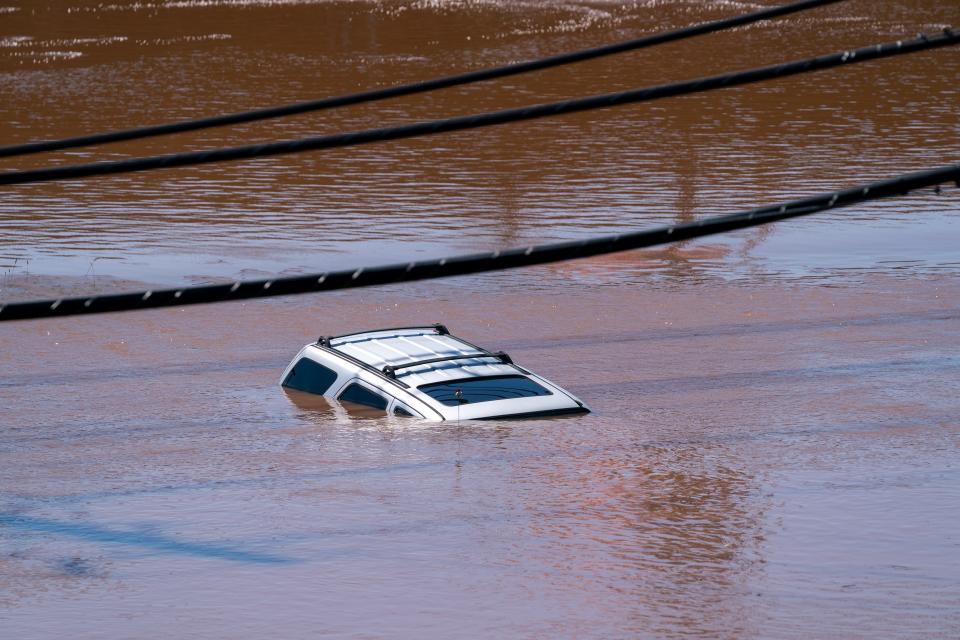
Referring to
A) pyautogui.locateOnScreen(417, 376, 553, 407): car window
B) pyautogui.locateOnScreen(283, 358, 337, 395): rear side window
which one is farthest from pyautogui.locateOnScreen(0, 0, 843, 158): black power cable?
pyautogui.locateOnScreen(283, 358, 337, 395): rear side window

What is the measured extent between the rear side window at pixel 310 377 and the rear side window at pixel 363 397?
0.99 ft

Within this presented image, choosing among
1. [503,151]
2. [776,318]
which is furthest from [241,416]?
[503,151]

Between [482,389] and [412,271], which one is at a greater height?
[412,271]

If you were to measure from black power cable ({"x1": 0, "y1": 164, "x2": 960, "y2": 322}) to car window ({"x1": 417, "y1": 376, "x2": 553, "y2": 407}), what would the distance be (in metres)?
8.98

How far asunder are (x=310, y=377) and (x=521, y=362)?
2.84 m

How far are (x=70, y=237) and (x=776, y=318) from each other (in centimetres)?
1301

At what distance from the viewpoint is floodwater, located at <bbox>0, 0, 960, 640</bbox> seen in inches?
460

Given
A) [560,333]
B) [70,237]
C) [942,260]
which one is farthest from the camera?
[70,237]

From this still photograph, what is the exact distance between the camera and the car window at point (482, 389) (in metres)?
15.5

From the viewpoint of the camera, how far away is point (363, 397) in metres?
16.6

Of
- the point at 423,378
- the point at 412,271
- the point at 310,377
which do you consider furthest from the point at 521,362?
the point at 412,271

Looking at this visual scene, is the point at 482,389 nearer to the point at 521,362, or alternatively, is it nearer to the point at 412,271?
the point at 521,362

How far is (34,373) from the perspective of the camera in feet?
63.1

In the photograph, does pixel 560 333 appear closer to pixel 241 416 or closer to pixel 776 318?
pixel 776 318
